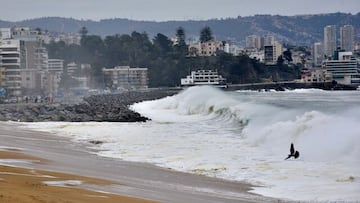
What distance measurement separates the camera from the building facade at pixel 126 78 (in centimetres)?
16475

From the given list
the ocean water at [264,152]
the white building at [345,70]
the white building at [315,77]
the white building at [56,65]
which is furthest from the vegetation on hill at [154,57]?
the ocean water at [264,152]

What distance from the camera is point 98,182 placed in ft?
53.7

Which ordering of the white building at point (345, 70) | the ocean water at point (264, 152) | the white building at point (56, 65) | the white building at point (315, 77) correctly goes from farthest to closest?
1. the white building at point (345, 70)
2. the white building at point (315, 77)
3. the white building at point (56, 65)
4. the ocean water at point (264, 152)

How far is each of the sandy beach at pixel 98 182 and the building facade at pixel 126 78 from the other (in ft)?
463

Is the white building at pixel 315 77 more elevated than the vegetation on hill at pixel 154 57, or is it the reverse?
the vegetation on hill at pixel 154 57

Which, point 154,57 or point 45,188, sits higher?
point 154,57

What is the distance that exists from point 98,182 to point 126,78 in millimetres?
→ 149137

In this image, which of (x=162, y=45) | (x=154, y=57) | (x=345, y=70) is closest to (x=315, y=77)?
(x=345, y=70)

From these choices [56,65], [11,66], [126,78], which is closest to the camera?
[11,66]

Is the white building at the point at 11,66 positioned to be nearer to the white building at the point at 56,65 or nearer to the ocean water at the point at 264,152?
the white building at the point at 56,65

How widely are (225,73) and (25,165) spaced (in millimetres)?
160188

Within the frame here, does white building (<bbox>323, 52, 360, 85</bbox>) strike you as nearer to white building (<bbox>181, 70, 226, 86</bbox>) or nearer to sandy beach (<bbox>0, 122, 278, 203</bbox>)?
white building (<bbox>181, 70, 226, 86</bbox>)

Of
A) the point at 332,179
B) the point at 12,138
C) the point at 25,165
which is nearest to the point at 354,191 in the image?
the point at 332,179

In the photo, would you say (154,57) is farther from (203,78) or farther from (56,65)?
(56,65)
